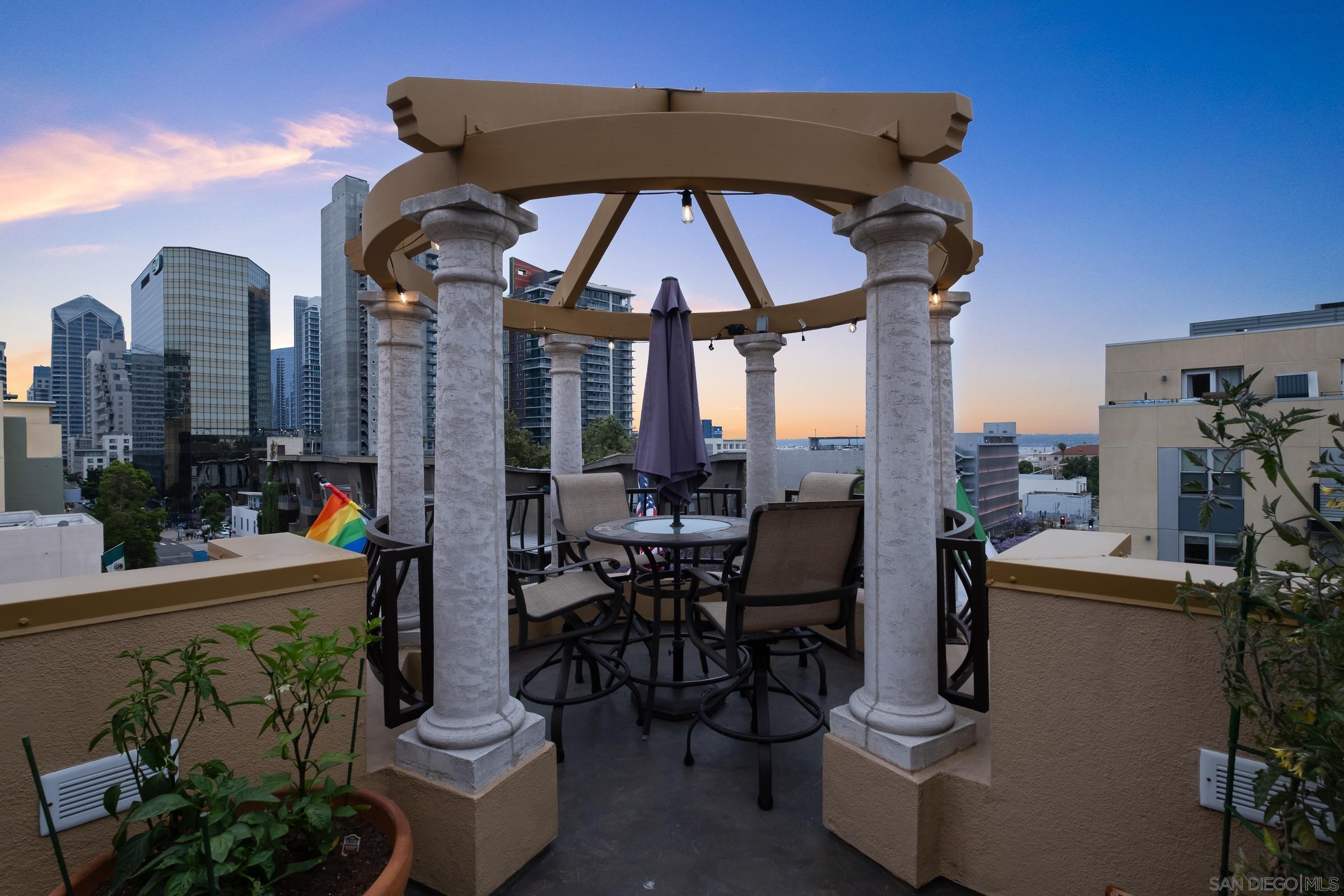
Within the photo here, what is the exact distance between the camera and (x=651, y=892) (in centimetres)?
220

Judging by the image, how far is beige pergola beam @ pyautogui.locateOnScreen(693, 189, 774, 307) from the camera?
17.4 feet

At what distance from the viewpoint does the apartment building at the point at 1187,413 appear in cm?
1602

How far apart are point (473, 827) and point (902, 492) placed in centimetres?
214

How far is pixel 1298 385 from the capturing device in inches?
588

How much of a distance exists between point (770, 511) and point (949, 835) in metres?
1.45

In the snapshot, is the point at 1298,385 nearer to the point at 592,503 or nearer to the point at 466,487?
the point at 592,503

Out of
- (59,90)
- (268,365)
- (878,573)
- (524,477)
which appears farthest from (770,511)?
(268,365)

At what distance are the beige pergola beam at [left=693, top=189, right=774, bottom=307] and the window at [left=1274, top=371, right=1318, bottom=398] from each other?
1729 cm

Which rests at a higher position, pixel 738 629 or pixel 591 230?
pixel 591 230

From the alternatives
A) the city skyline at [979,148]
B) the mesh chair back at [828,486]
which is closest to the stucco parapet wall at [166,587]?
the city skyline at [979,148]

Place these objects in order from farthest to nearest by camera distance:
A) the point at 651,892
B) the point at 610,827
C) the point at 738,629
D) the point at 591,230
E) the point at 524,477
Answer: the point at 524,477, the point at 591,230, the point at 738,629, the point at 610,827, the point at 651,892

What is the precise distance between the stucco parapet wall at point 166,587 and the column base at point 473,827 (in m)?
0.91

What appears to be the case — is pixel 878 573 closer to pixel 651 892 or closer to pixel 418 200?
pixel 651 892

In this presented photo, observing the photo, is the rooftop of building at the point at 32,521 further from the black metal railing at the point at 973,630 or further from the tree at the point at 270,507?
the black metal railing at the point at 973,630
